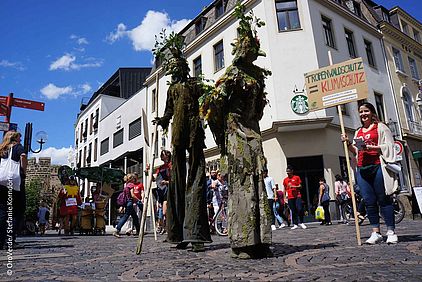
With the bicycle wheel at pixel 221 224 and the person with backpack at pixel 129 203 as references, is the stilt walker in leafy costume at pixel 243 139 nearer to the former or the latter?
the bicycle wheel at pixel 221 224

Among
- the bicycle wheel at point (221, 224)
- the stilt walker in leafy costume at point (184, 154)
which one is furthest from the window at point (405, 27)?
the stilt walker in leafy costume at point (184, 154)

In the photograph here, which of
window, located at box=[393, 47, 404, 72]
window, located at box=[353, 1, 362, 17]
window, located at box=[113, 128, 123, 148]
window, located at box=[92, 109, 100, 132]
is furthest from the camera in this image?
window, located at box=[92, 109, 100, 132]

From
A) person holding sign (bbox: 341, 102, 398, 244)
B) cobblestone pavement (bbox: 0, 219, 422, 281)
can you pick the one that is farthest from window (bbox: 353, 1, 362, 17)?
cobblestone pavement (bbox: 0, 219, 422, 281)

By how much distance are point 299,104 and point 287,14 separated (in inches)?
207

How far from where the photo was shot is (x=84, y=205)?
12.9 metres

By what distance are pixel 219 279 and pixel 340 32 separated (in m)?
20.0

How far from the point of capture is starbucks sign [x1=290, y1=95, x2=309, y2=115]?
1640 cm

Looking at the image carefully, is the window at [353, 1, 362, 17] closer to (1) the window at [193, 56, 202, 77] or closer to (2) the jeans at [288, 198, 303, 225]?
(1) the window at [193, 56, 202, 77]

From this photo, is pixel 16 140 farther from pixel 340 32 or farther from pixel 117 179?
pixel 340 32

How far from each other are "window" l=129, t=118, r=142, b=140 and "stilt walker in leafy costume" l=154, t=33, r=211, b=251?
2393 cm

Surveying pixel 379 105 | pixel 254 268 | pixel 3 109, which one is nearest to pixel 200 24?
pixel 379 105

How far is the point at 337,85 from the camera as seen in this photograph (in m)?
5.33

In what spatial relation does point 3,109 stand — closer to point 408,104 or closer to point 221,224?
point 221,224

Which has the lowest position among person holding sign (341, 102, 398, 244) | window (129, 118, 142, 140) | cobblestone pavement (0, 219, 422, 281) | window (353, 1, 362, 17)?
cobblestone pavement (0, 219, 422, 281)
